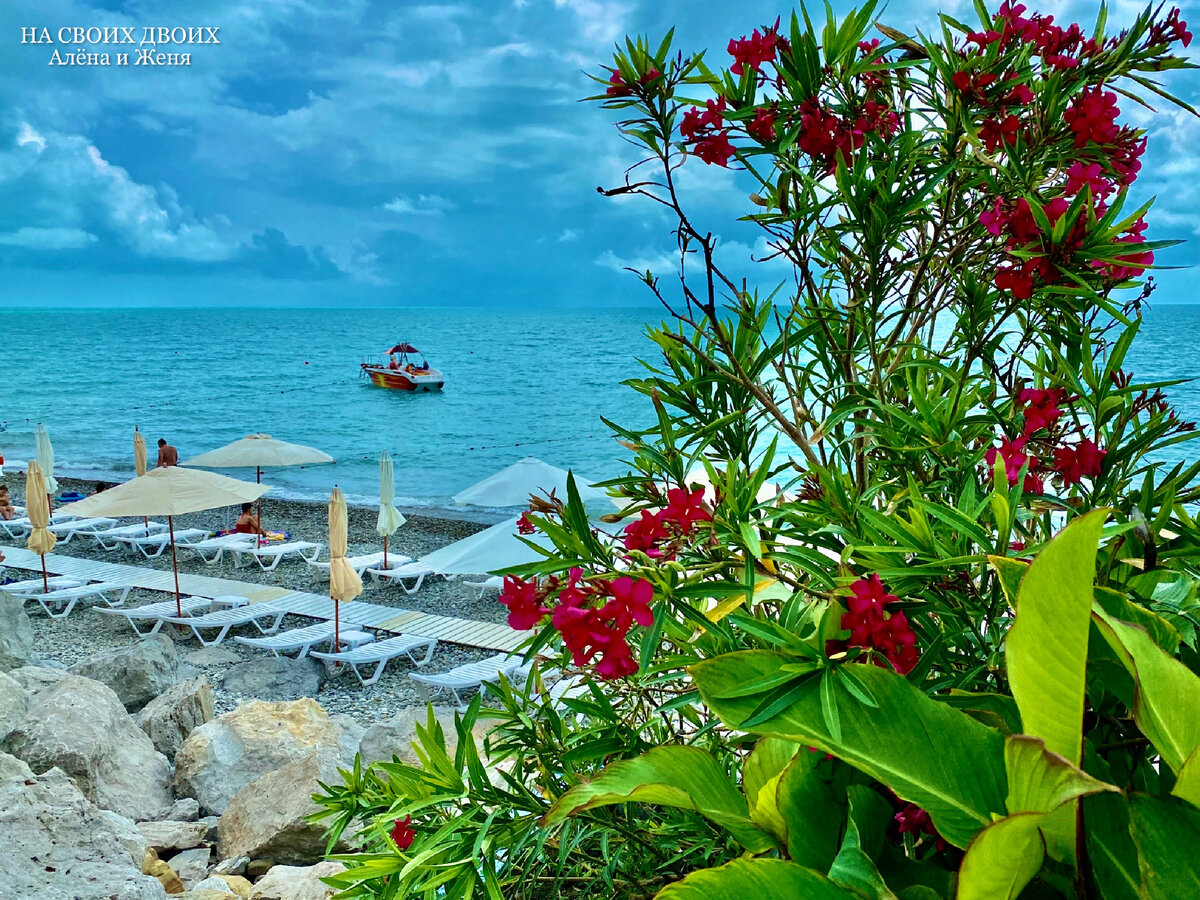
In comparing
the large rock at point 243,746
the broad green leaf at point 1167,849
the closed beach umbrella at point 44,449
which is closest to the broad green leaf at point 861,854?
the broad green leaf at point 1167,849

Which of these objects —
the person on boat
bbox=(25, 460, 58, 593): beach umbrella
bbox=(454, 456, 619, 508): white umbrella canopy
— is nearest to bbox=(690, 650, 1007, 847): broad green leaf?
bbox=(454, 456, 619, 508): white umbrella canopy

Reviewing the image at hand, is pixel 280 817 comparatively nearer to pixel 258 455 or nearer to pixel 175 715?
pixel 175 715

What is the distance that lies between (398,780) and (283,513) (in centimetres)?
1573

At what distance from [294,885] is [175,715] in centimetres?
297

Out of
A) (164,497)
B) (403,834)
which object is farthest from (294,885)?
(164,497)

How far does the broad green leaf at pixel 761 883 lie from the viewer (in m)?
0.79

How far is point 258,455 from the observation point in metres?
12.1

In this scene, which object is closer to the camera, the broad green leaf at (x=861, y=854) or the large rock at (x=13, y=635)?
the broad green leaf at (x=861, y=854)

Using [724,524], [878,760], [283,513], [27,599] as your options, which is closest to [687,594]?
[724,524]

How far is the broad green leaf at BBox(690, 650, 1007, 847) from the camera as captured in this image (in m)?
0.81

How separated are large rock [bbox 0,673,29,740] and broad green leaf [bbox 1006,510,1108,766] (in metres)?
5.19

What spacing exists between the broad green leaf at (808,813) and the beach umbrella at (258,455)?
1146cm

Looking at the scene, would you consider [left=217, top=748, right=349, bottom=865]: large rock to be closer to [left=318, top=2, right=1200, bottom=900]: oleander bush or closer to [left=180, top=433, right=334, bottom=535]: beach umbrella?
[left=318, top=2, right=1200, bottom=900]: oleander bush

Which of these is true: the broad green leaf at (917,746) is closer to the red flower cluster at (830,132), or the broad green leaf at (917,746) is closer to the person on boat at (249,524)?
the red flower cluster at (830,132)
